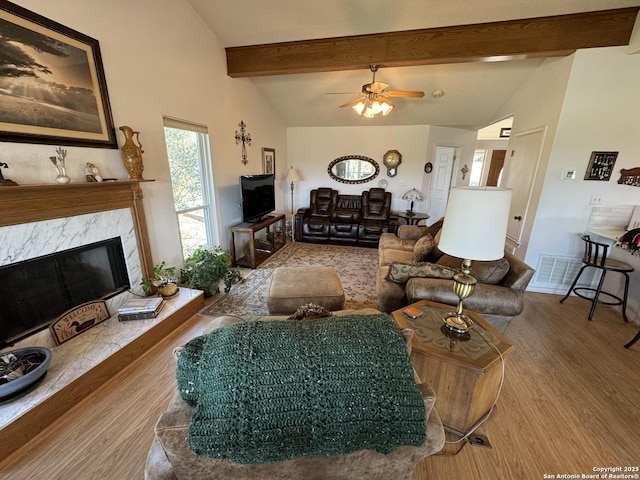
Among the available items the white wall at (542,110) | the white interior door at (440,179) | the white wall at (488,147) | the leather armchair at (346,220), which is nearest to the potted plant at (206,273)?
the leather armchair at (346,220)

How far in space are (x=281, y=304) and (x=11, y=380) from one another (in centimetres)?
164

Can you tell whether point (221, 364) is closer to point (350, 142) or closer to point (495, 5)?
point (495, 5)

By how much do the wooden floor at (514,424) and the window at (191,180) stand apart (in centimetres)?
146

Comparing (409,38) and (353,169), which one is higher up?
(409,38)

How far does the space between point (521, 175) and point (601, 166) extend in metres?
0.79

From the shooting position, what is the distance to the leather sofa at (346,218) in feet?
16.8

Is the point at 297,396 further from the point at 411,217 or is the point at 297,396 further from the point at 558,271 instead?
the point at 411,217

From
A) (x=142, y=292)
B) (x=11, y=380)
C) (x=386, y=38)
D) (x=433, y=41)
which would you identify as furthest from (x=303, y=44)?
(x=11, y=380)

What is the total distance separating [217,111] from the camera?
3547mm

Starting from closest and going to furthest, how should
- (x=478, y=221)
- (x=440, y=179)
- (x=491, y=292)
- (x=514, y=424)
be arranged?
(x=478, y=221) < (x=514, y=424) < (x=491, y=292) < (x=440, y=179)

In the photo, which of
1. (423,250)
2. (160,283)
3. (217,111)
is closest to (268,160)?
(217,111)

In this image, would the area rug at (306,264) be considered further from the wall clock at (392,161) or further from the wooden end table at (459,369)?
the wall clock at (392,161)

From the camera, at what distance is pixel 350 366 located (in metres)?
0.79

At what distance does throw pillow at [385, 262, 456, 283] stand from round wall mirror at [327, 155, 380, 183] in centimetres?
408
